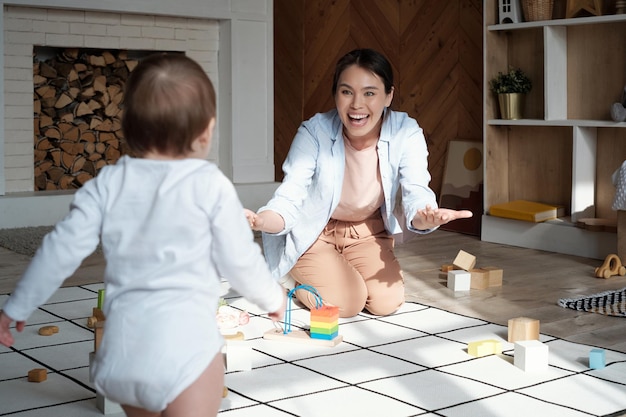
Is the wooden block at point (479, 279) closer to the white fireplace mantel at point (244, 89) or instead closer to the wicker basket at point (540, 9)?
the wicker basket at point (540, 9)

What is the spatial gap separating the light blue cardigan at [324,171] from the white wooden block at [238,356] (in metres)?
0.63

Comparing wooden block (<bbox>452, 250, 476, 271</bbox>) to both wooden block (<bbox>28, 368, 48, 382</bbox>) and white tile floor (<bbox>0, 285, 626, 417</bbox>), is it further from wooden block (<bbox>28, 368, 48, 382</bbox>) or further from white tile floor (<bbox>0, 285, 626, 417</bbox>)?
wooden block (<bbox>28, 368, 48, 382</bbox>)

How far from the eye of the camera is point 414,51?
5414mm

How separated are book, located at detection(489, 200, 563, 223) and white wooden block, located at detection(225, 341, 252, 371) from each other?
2313mm

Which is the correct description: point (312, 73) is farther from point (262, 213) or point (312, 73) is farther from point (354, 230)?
point (262, 213)

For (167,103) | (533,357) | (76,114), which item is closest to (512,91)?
(533,357)

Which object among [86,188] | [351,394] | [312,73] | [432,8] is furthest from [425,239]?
[86,188]

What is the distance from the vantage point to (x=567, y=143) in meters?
4.44

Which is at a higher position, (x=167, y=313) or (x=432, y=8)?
(x=432, y=8)

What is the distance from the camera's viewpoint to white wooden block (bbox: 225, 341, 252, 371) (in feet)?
7.73

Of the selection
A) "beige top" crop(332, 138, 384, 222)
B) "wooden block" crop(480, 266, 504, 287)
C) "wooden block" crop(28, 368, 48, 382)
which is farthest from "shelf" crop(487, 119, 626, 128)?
"wooden block" crop(28, 368, 48, 382)

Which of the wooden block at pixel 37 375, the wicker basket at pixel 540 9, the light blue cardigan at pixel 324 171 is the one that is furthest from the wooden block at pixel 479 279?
the wooden block at pixel 37 375

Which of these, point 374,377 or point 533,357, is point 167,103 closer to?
point 374,377

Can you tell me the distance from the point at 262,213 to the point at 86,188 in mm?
1388
